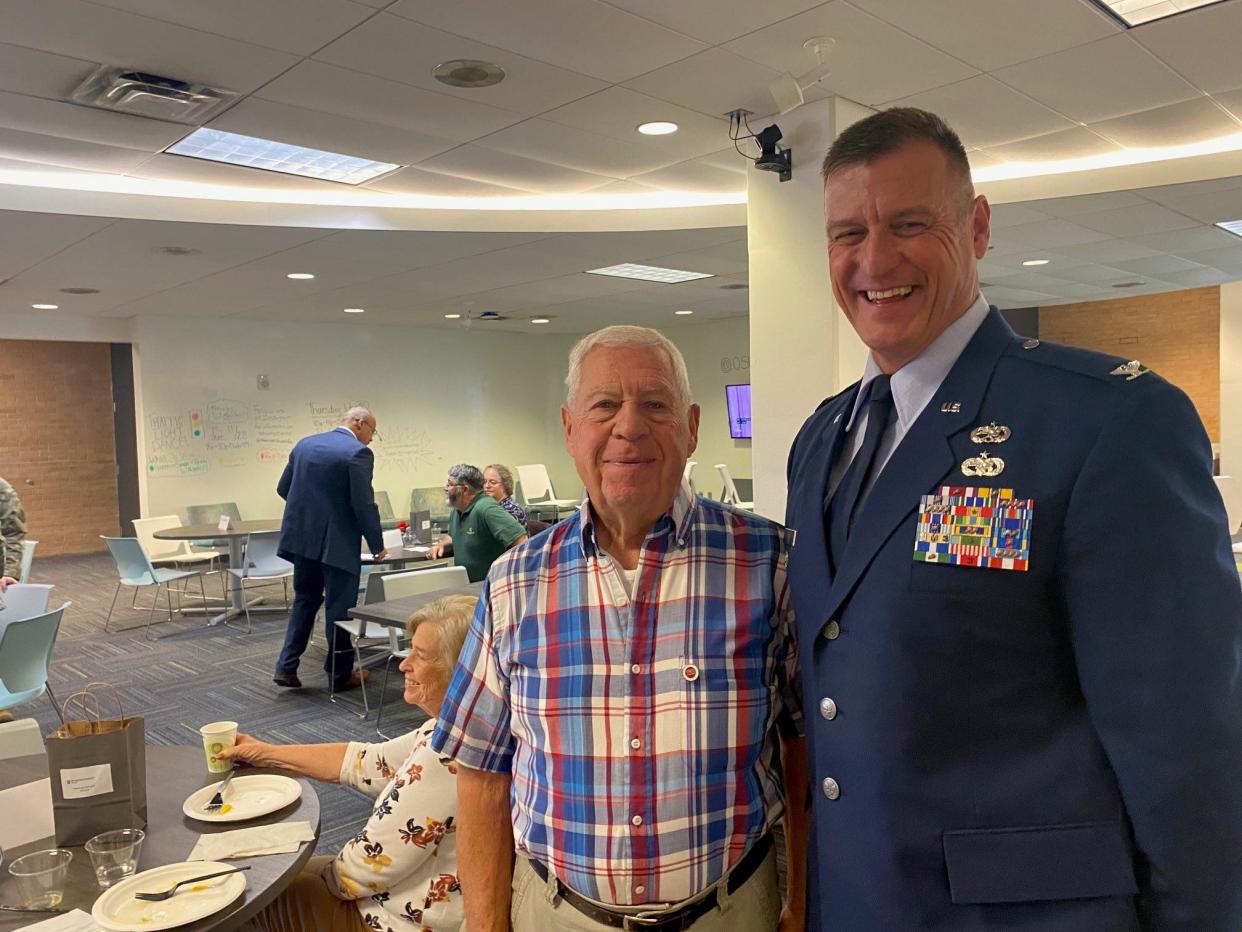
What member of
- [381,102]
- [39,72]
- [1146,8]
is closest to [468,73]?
[381,102]

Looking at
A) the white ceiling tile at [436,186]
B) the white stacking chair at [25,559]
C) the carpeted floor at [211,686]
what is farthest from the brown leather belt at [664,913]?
the white stacking chair at [25,559]

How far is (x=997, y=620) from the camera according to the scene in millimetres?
1038

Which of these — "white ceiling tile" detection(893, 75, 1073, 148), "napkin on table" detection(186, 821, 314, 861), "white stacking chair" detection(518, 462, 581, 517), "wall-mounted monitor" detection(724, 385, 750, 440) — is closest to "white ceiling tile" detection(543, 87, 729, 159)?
"white ceiling tile" detection(893, 75, 1073, 148)

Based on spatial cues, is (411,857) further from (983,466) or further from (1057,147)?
(1057,147)

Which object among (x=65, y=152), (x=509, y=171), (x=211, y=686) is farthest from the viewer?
(x=211, y=686)

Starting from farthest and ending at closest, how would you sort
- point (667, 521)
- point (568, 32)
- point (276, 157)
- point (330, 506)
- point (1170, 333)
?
point (1170, 333)
point (330, 506)
point (276, 157)
point (568, 32)
point (667, 521)

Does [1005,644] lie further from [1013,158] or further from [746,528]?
[1013,158]

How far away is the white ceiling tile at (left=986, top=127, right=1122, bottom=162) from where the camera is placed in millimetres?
5016

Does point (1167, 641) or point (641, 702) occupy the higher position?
point (1167, 641)

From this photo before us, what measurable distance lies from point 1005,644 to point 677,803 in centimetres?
Answer: 56

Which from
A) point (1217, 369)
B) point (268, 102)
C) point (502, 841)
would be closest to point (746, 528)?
point (502, 841)

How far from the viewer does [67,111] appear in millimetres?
4141

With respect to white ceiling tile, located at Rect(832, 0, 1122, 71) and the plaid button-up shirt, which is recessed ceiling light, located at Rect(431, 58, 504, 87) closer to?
white ceiling tile, located at Rect(832, 0, 1122, 71)

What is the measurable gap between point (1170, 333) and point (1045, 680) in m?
14.5
